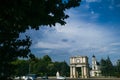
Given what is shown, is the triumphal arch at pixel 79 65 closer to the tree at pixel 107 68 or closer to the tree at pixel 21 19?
the tree at pixel 107 68

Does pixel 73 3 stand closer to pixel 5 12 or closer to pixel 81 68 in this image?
pixel 5 12

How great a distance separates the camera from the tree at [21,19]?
257 inches

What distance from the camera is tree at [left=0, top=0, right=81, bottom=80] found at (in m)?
6.52

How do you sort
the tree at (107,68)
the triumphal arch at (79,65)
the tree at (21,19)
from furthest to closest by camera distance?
the tree at (107,68), the triumphal arch at (79,65), the tree at (21,19)

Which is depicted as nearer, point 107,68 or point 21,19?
point 21,19

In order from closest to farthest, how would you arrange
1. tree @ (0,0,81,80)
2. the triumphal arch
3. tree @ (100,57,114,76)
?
tree @ (0,0,81,80) < the triumphal arch < tree @ (100,57,114,76)

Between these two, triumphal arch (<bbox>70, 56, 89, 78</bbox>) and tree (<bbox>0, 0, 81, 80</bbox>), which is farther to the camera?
triumphal arch (<bbox>70, 56, 89, 78</bbox>)

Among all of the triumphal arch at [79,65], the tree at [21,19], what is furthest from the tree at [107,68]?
the tree at [21,19]

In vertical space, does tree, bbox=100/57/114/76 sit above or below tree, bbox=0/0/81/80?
above

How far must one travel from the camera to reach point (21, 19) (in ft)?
22.7

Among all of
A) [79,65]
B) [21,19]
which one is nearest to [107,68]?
[79,65]

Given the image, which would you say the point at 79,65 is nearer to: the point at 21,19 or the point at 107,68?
the point at 107,68

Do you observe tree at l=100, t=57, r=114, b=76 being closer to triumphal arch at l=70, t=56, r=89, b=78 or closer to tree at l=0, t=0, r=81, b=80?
triumphal arch at l=70, t=56, r=89, b=78

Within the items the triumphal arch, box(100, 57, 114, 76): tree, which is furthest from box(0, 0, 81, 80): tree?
box(100, 57, 114, 76): tree
